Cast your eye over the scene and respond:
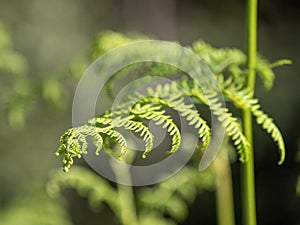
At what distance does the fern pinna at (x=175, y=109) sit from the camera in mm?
898

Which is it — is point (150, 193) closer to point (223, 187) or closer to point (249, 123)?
point (223, 187)

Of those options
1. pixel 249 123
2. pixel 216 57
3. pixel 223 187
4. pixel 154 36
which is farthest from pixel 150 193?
pixel 154 36

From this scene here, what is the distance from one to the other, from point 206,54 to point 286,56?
9.74ft

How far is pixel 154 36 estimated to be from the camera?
Answer: 3.59 metres

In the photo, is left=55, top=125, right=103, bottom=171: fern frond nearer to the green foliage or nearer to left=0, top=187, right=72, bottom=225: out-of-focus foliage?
the green foliage

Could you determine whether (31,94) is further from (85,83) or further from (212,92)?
(212,92)

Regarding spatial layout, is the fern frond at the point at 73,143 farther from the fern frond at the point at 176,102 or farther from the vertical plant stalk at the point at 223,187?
the vertical plant stalk at the point at 223,187

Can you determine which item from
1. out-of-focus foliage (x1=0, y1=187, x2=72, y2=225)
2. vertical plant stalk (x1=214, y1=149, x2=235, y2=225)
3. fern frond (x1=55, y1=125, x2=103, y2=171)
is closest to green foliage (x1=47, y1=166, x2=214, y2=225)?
vertical plant stalk (x1=214, y1=149, x2=235, y2=225)

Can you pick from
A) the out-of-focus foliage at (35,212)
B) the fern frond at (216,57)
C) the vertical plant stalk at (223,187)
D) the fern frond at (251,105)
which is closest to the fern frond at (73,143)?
the fern frond at (251,105)

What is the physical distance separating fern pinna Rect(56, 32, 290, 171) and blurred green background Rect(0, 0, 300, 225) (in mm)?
2309

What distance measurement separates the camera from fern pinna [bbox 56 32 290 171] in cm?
90

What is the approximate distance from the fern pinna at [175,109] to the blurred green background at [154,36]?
231cm

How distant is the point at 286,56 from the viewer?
4125 millimetres

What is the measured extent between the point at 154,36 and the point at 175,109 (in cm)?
259
